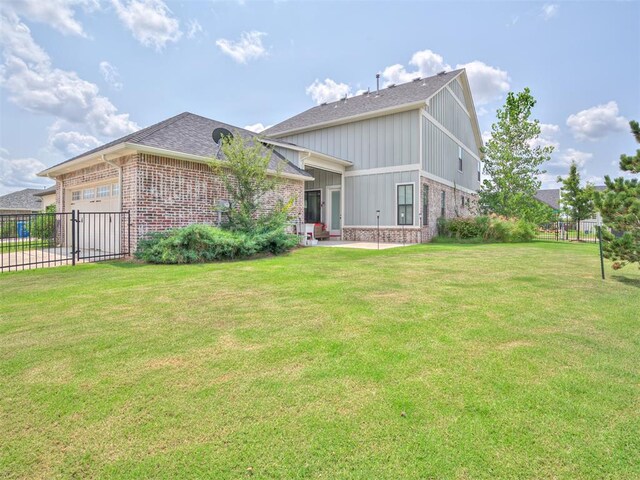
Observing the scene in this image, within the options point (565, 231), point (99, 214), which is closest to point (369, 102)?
point (99, 214)

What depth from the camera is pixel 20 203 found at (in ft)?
113

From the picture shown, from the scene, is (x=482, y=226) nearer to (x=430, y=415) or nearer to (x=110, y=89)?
(x=430, y=415)

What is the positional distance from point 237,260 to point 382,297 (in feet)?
17.0

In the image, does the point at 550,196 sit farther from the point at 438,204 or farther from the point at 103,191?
the point at 103,191

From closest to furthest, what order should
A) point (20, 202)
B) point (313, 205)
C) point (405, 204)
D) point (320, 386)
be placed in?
point (320, 386), point (405, 204), point (313, 205), point (20, 202)

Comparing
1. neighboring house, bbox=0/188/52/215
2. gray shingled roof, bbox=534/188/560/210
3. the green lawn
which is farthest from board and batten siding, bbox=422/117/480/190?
neighboring house, bbox=0/188/52/215

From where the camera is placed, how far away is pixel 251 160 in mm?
10094

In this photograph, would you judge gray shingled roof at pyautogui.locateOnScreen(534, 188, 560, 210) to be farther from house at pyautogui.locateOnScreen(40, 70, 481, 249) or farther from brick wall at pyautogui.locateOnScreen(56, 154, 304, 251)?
brick wall at pyautogui.locateOnScreen(56, 154, 304, 251)

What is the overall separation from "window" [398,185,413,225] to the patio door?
3153mm

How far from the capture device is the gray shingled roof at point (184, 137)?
937 cm

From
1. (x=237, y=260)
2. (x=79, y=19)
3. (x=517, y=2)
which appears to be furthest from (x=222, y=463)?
(x=517, y=2)

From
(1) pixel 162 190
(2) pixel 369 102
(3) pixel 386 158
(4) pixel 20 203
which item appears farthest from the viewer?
(4) pixel 20 203

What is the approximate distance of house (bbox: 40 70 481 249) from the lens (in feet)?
30.1

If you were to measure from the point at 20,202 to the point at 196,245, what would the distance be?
128 feet
